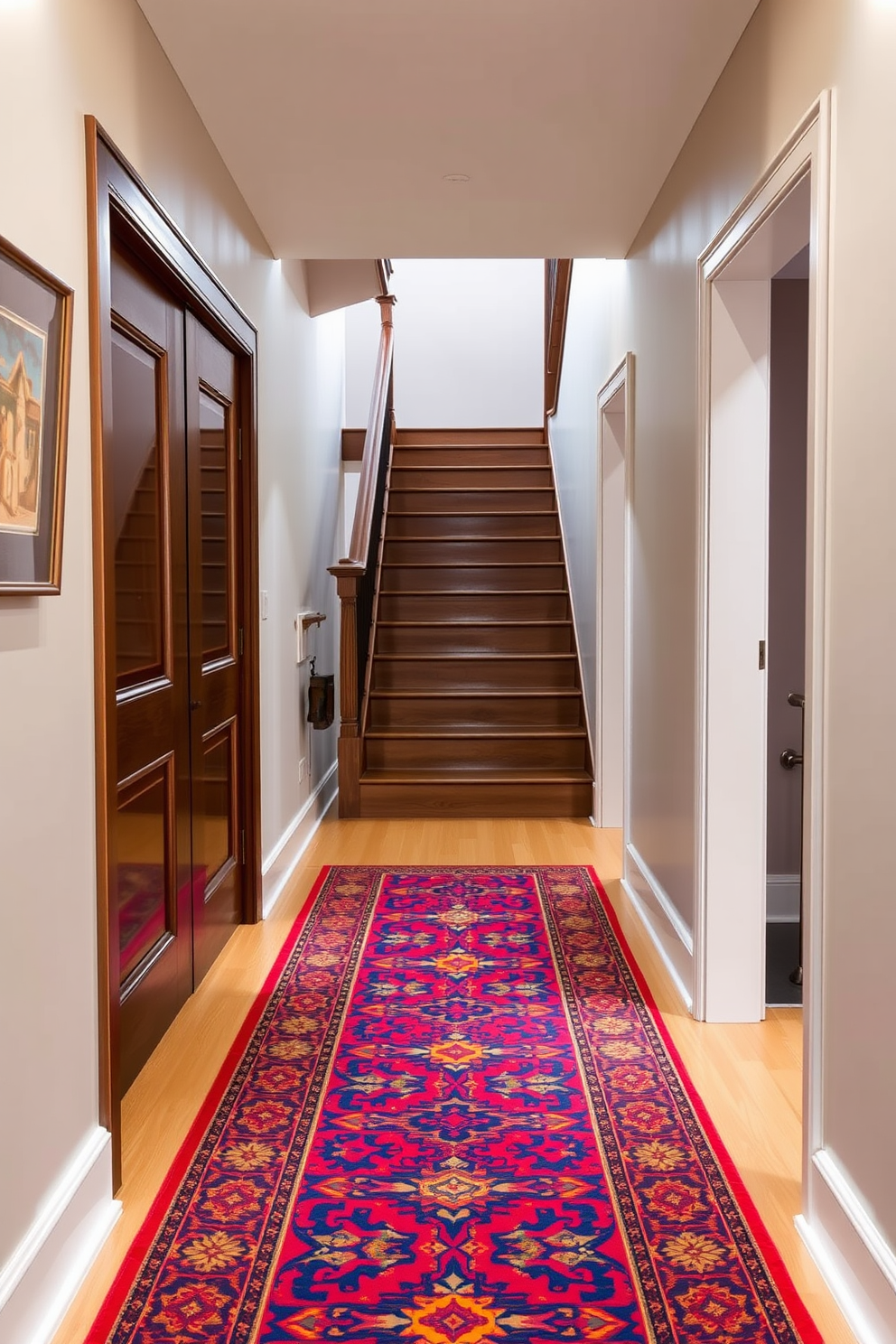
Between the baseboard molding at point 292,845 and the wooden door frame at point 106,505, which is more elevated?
the wooden door frame at point 106,505

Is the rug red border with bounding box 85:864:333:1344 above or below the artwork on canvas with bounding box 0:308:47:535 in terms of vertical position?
below

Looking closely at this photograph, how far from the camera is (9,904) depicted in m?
1.61

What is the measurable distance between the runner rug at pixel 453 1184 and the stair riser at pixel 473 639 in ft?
9.92

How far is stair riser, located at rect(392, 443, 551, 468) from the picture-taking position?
7.55 metres

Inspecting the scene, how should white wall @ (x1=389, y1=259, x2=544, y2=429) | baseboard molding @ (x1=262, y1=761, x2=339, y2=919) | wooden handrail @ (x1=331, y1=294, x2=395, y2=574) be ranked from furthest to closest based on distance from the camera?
white wall @ (x1=389, y1=259, x2=544, y2=429) → wooden handrail @ (x1=331, y1=294, x2=395, y2=574) → baseboard molding @ (x1=262, y1=761, x2=339, y2=919)

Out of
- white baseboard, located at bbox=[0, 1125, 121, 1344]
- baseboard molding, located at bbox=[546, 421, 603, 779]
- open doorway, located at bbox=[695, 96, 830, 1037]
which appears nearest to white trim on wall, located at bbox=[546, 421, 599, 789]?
Result: baseboard molding, located at bbox=[546, 421, 603, 779]

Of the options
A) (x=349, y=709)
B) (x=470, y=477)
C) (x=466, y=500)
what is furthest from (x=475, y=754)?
(x=470, y=477)

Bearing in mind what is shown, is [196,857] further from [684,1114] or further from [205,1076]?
[684,1114]

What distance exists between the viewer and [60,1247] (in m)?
1.75

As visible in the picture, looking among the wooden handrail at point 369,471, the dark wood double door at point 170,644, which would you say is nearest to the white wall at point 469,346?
the wooden handrail at point 369,471

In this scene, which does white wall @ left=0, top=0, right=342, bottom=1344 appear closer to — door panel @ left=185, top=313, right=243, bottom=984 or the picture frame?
the picture frame

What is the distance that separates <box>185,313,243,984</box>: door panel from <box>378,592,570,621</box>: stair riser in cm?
284

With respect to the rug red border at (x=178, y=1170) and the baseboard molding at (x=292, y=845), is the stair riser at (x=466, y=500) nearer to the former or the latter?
the baseboard molding at (x=292, y=845)

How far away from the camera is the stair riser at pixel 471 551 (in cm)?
677
